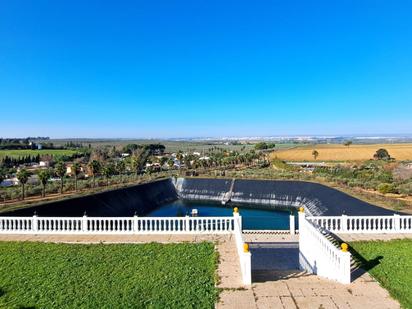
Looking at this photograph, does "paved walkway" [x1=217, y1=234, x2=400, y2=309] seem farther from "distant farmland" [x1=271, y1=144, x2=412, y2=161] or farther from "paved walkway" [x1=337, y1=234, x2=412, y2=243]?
"distant farmland" [x1=271, y1=144, x2=412, y2=161]

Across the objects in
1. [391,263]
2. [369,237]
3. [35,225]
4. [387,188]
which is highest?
[35,225]

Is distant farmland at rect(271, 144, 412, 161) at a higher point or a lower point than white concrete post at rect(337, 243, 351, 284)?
lower

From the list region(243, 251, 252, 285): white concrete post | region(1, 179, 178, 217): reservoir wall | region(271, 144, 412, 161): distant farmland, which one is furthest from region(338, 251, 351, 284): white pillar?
region(271, 144, 412, 161): distant farmland

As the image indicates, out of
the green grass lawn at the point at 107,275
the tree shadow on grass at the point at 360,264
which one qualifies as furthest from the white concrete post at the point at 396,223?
the green grass lawn at the point at 107,275

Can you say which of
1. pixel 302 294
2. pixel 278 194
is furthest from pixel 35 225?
pixel 278 194

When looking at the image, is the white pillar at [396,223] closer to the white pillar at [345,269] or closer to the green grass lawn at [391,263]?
the green grass lawn at [391,263]

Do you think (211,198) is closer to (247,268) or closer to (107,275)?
(107,275)
